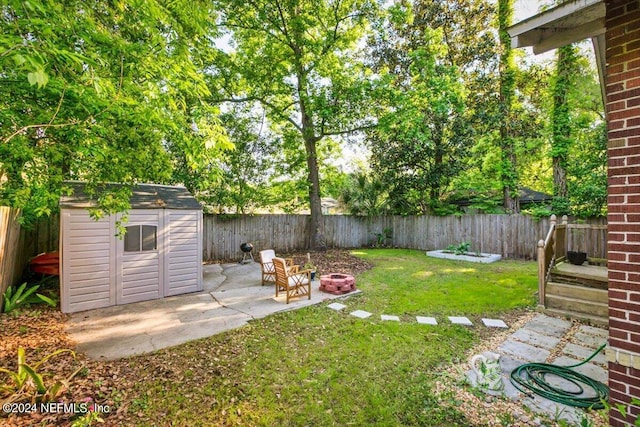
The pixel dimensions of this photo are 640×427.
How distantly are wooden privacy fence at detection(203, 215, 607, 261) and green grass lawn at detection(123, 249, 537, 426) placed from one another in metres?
5.82

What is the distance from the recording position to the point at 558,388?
2.84 m

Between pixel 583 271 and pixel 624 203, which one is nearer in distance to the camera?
pixel 624 203

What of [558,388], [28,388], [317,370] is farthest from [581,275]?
[28,388]

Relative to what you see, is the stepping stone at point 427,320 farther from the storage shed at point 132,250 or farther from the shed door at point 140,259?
the shed door at point 140,259

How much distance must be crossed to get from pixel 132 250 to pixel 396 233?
1108 centimetres

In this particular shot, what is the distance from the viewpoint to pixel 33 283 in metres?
6.21

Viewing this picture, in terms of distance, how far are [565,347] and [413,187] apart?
9981 mm

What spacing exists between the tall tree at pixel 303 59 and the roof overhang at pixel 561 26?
23.1ft

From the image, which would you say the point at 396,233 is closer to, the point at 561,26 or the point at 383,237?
the point at 383,237

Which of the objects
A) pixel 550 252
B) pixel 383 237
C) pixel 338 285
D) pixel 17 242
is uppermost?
pixel 17 242

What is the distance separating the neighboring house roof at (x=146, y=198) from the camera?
5078 mm

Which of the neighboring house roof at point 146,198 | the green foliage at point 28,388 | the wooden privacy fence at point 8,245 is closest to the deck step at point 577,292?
the green foliage at point 28,388

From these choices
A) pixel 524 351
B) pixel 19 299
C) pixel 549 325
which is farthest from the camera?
pixel 19 299

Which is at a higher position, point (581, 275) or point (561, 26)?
point (561, 26)
